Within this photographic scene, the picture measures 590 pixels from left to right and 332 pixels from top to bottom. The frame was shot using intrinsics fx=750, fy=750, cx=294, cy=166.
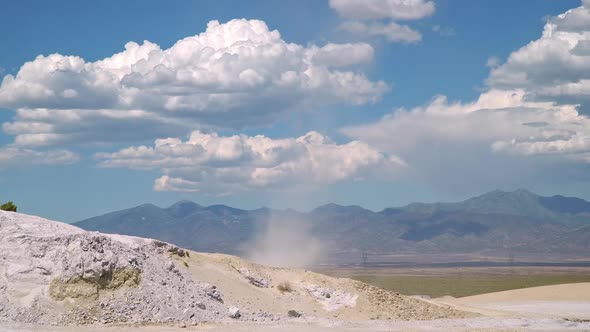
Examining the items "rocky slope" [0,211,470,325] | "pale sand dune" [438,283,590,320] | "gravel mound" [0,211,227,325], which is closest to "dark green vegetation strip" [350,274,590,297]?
"pale sand dune" [438,283,590,320]

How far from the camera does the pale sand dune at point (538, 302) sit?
179ft

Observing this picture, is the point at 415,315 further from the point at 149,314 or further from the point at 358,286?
the point at 149,314

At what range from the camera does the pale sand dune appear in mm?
54625

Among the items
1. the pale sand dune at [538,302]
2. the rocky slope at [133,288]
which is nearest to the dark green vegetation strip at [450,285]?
the pale sand dune at [538,302]

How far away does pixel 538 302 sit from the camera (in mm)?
66250

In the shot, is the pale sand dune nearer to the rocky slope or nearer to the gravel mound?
the rocky slope

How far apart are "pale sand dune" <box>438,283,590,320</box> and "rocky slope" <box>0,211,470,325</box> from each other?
460 inches

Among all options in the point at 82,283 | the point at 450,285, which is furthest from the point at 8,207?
the point at 450,285

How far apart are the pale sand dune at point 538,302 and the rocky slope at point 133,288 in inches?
460

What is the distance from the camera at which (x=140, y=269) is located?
3962 centimetres

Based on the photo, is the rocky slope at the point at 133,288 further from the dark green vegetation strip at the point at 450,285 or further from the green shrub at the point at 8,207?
the dark green vegetation strip at the point at 450,285

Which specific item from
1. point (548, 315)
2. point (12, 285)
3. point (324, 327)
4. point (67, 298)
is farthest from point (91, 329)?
point (548, 315)

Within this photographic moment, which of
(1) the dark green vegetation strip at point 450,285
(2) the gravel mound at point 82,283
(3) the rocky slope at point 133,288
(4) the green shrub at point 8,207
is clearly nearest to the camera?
(2) the gravel mound at point 82,283

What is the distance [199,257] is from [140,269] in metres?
8.13
